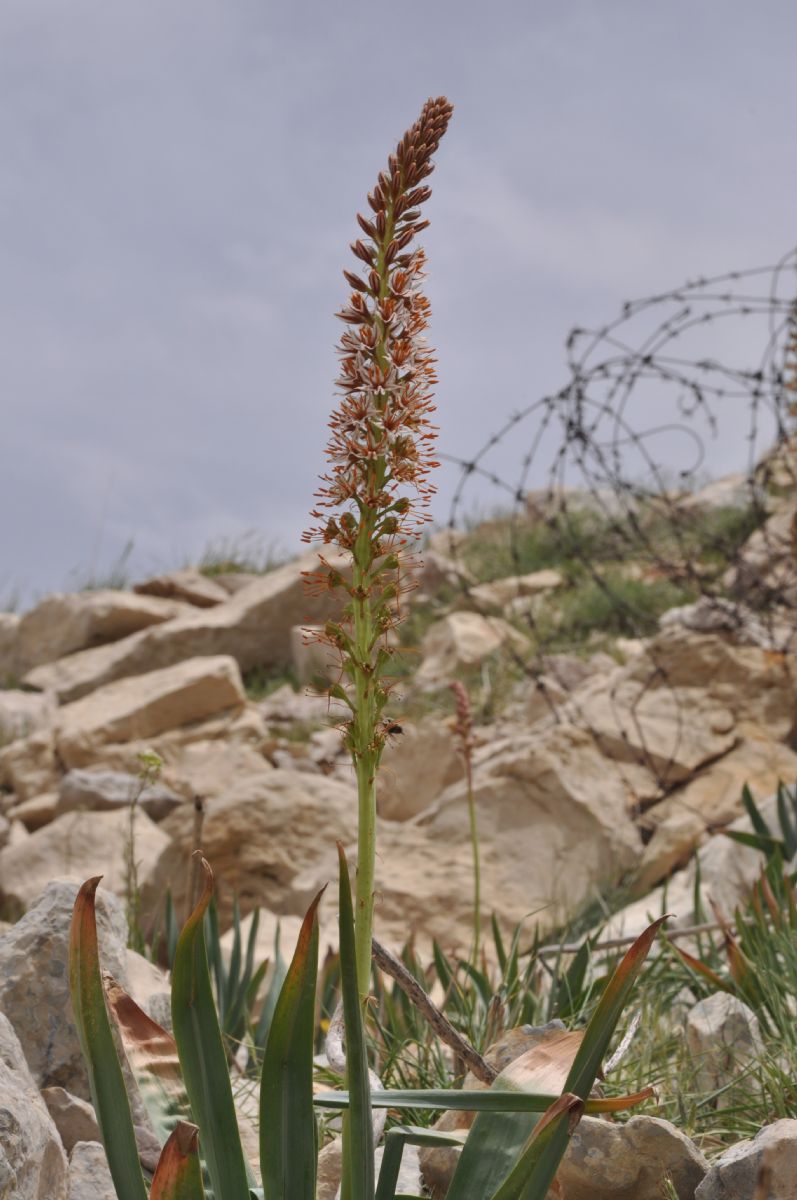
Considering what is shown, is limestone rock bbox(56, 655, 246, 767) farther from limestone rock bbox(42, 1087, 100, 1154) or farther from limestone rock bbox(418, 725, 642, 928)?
limestone rock bbox(42, 1087, 100, 1154)

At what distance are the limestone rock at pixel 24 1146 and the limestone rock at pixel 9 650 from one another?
1339 cm

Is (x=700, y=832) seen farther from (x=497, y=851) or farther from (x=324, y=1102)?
(x=324, y=1102)

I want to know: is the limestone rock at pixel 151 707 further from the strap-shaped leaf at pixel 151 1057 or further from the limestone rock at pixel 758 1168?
the limestone rock at pixel 758 1168

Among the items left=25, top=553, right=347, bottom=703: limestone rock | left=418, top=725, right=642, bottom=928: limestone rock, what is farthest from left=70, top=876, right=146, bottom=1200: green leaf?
left=25, top=553, right=347, bottom=703: limestone rock

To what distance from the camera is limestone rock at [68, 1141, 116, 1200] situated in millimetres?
2131

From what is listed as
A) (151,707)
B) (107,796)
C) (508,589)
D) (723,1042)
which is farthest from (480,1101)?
(508,589)

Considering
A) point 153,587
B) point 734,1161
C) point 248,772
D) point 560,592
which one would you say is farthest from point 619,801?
point 153,587

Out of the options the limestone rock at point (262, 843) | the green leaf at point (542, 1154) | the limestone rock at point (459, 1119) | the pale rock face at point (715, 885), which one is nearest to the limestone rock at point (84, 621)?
the limestone rock at point (262, 843)

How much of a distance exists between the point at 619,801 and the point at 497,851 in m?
0.84

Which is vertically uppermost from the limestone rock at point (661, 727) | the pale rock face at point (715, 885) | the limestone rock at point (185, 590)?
the limestone rock at point (185, 590)

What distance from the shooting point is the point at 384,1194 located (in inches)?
68.1

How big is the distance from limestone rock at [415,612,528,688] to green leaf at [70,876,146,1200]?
30.5 feet

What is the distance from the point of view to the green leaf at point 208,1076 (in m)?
1.66

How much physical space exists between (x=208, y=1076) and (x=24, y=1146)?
36 cm
